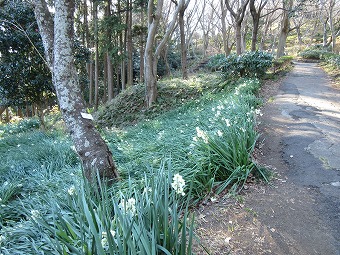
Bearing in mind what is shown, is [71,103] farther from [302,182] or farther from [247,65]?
[247,65]

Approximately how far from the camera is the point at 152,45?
865cm

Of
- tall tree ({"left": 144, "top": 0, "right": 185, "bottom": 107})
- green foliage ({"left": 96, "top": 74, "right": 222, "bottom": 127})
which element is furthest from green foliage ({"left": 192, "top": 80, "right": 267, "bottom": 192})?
tall tree ({"left": 144, "top": 0, "right": 185, "bottom": 107})

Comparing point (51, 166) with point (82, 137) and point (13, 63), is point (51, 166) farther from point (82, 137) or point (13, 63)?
point (13, 63)

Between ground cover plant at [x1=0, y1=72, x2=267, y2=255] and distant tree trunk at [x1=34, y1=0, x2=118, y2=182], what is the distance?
26 centimetres

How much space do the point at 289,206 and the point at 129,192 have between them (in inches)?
68.8

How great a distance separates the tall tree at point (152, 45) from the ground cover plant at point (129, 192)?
12.8 ft

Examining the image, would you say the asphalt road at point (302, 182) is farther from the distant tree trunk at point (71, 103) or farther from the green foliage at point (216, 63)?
the green foliage at point (216, 63)

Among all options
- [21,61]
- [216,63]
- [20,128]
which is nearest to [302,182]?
[21,61]

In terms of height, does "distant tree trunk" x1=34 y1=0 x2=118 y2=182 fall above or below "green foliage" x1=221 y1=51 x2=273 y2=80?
below

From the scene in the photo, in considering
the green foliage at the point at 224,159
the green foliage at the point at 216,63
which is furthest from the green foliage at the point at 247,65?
the green foliage at the point at 224,159

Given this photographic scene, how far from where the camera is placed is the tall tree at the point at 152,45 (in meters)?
8.13

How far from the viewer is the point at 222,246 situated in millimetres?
2092

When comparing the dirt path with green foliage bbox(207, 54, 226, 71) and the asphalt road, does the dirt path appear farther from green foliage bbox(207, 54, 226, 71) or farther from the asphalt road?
green foliage bbox(207, 54, 226, 71)

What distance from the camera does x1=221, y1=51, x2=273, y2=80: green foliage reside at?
9.03 meters
